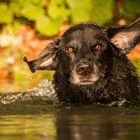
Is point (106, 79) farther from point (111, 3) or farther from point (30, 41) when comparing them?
point (30, 41)

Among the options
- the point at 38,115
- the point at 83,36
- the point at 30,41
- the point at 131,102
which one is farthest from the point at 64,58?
the point at 30,41

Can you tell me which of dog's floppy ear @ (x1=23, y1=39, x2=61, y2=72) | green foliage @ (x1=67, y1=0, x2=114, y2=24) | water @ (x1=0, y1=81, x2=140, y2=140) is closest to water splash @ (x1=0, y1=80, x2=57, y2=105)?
water @ (x1=0, y1=81, x2=140, y2=140)

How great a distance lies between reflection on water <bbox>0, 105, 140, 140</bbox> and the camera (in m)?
4.97

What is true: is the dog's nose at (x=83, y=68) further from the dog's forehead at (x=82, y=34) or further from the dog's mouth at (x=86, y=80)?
the dog's forehead at (x=82, y=34)

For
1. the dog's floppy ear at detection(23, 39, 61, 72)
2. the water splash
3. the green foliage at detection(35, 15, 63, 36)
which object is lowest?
the water splash

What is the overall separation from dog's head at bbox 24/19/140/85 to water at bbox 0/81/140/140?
1.15ft

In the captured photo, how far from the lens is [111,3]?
13008 millimetres

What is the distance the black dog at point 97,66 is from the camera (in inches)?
292

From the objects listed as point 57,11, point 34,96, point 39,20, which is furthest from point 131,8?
point 34,96

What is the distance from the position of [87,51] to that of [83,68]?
11.1 inches

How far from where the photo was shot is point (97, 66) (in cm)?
736

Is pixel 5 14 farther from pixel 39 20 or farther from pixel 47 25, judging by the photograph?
pixel 47 25

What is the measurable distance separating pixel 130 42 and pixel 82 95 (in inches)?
30.8

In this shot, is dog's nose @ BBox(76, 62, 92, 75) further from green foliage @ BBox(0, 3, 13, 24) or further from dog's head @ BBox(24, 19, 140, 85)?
green foliage @ BBox(0, 3, 13, 24)
